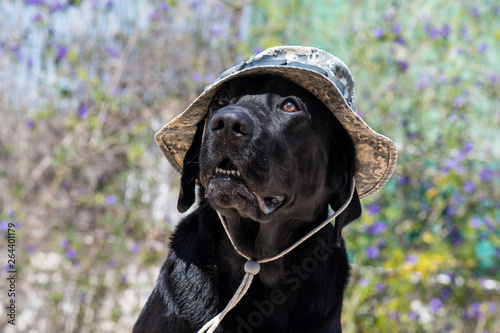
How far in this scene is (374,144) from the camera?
7.36 ft

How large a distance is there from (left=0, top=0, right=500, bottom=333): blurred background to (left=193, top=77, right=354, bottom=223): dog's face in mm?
2050

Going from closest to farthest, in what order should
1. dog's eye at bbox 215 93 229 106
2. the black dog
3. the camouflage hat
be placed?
the black dog < the camouflage hat < dog's eye at bbox 215 93 229 106

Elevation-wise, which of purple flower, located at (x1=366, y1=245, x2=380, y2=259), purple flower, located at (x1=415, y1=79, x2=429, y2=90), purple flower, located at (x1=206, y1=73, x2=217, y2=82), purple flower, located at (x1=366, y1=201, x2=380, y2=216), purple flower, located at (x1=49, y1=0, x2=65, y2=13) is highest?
purple flower, located at (x1=49, y1=0, x2=65, y2=13)

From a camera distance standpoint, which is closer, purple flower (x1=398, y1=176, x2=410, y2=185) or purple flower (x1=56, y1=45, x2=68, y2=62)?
purple flower (x1=56, y1=45, x2=68, y2=62)

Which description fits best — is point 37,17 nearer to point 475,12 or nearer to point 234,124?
point 234,124

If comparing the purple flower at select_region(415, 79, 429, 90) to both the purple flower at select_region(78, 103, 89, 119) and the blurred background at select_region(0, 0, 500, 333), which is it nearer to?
the blurred background at select_region(0, 0, 500, 333)

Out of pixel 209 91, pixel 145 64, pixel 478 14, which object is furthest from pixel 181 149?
pixel 478 14

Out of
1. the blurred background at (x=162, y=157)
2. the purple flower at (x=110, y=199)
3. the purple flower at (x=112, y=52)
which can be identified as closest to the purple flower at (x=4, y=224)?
the blurred background at (x=162, y=157)

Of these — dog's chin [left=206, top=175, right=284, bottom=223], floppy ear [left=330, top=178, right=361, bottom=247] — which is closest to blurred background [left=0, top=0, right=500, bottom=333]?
floppy ear [left=330, top=178, right=361, bottom=247]

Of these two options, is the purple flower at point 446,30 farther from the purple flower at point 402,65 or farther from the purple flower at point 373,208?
the purple flower at point 373,208

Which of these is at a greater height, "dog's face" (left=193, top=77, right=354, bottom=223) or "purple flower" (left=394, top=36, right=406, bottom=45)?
"dog's face" (left=193, top=77, right=354, bottom=223)

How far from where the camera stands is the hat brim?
2.06 metres

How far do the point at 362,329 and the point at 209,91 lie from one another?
276 cm

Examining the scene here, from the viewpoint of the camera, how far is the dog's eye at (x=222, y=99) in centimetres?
220
